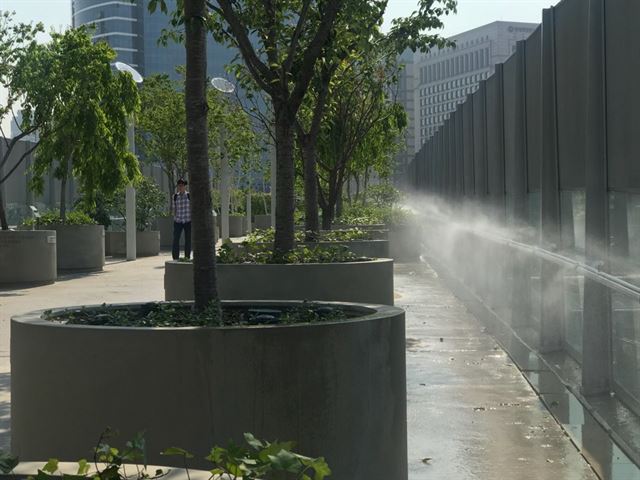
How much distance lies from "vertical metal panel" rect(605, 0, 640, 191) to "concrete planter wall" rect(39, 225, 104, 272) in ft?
55.3

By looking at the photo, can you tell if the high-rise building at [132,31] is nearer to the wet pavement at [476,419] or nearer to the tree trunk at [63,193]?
the tree trunk at [63,193]

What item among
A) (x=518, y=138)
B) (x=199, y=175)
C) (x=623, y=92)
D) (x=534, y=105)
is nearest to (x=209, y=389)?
(x=199, y=175)

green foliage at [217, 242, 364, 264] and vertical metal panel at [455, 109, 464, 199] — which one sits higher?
vertical metal panel at [455, 109, 464, 199]

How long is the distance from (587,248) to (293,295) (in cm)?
235

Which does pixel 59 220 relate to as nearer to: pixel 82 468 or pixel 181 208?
pixel 181 208

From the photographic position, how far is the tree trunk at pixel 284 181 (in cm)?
1045

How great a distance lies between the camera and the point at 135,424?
4.70 meters

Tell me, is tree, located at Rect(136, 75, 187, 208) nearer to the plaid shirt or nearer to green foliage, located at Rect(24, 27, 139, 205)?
green foliage, located at Rect(24, 27, 139, 205)

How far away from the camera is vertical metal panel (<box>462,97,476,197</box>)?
1928 cm

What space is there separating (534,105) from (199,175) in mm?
6315

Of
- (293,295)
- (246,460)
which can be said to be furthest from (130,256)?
(246,460)

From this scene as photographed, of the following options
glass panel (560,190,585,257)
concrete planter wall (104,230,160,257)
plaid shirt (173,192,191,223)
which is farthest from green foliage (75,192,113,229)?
glass panel (560,190,585,257)

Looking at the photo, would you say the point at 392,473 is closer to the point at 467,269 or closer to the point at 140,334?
the point at 140,334

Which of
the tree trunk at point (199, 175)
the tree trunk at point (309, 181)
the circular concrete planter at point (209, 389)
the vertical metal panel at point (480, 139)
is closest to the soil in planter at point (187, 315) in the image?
the tree trunk at point (199, 175)
